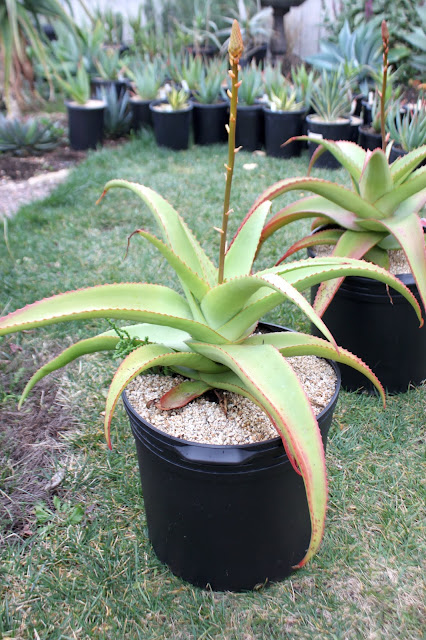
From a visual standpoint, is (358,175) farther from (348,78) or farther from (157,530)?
(348,78)

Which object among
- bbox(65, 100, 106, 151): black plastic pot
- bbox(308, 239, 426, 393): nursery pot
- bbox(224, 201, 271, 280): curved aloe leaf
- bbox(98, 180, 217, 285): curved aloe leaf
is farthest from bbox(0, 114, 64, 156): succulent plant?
bbox(224, 201, 271, 280): curved aloe leaf

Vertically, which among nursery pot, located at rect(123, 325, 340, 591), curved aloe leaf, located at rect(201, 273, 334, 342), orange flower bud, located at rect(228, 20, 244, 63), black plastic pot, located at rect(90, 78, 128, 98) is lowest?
nursery pot, located at rect(123, 325, 340, 591)

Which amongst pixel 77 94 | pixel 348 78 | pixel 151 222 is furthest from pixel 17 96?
pixel 348 78

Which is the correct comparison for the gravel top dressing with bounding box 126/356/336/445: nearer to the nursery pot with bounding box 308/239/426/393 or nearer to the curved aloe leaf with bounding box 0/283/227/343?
the curved aloe leaf with bounding box 0/283/227/343

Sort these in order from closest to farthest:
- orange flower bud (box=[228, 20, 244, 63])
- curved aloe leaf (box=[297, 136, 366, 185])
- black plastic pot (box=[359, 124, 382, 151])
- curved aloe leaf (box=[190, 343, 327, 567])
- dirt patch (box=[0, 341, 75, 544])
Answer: orange flower bud (box=[228, 20, 244, 63]) < curved aloe leaf (box=[190, 343, 327, 567]) < dirt patch (box=[0, 341, 75, 544]) < curved aloe leaf (box=[297, 136, 366, 185]) < black plastic pot (box=[359, 124, 382, 151])

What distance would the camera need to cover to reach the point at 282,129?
15.0ft

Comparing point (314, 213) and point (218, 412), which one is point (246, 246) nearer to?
point (218, 412)

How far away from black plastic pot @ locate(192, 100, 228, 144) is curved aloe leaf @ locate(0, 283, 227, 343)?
402 cm

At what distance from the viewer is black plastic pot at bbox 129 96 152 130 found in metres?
5.12

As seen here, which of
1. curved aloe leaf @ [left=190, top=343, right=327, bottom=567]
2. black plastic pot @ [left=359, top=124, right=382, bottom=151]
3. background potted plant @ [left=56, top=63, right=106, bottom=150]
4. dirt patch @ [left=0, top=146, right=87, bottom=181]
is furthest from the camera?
background potted plant @ [left=56, top=63, right=106, bottom=150]

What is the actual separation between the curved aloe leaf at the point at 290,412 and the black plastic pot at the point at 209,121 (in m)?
4.19

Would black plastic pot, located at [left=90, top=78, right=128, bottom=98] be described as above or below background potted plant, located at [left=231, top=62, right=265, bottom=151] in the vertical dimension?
above

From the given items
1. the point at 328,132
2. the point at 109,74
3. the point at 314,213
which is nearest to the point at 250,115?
the point at 328,132

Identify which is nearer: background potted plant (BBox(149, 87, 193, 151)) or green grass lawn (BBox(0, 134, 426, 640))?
green grass lawn (BBox(0, 134, 426, 640))
